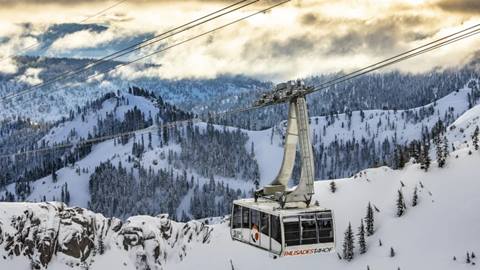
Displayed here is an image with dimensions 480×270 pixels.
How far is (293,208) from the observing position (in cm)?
4581

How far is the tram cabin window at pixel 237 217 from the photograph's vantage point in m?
50.8

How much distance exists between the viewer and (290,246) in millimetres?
44500

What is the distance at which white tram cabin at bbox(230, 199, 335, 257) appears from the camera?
4419 centimetres

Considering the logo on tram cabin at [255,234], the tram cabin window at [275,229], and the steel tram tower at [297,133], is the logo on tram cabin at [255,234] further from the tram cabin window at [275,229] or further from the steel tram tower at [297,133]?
the steel tram tower at [297,133]

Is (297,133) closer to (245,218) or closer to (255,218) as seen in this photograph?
(255,218)

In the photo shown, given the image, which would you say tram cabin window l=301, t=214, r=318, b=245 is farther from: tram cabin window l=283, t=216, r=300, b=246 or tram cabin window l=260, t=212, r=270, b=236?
tram cabin window l=260, t=212, r=270, b=236

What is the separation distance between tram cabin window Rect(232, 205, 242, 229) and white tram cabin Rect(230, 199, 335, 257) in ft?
8.02

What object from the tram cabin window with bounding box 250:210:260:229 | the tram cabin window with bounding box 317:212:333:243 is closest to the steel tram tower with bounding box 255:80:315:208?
the tram cabin window with bounding box 317:212:333:243

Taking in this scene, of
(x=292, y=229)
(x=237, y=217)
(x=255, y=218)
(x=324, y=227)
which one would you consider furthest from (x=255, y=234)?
(x=324, y=227)

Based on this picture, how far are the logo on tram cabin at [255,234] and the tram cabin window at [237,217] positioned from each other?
2.04m

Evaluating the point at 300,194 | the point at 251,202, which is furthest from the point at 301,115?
the point at 251,202

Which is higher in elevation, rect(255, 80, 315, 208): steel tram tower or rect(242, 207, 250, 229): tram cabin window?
rect(255, 80, 315, 208): steel tram tower

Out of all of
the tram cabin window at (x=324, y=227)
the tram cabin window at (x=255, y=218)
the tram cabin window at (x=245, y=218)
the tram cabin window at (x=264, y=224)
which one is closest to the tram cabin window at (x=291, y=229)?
the tram cabin window at (x=324, y=227)

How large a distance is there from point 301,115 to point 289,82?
7.69 feet
